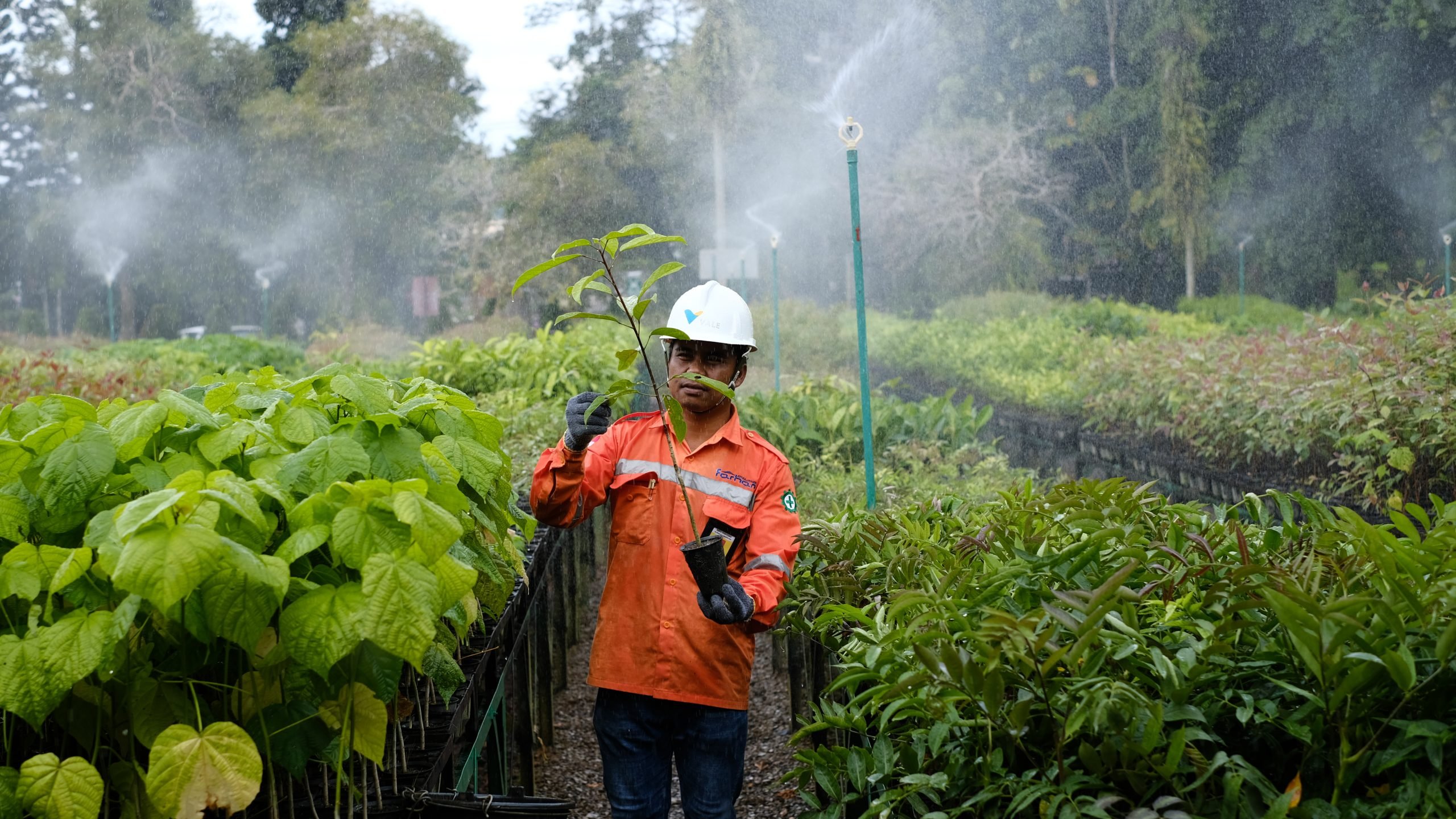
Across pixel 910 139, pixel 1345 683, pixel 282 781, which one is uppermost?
pixel 910 139

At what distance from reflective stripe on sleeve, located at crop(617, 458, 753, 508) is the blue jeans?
49 cm

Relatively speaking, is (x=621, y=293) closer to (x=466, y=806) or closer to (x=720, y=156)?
(x=466, y=806)

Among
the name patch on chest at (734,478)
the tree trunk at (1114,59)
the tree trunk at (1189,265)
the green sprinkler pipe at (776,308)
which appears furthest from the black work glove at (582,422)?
the tree trunk at (1189,265)

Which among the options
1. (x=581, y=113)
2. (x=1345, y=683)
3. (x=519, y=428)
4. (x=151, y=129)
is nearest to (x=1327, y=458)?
(x=519, y=428)

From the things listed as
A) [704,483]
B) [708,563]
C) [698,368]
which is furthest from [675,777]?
[708,563]

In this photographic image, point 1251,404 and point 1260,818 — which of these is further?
point 1251,404

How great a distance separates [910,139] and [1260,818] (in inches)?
1081

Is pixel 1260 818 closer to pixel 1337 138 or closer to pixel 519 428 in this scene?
pixel 519 428

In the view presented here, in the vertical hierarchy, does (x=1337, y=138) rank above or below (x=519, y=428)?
above

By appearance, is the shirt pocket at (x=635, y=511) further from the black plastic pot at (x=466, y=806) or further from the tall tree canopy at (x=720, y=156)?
the tall tree canopy at (x=720, y=156)

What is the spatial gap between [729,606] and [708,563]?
0.13m

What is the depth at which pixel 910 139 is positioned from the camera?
2770cm

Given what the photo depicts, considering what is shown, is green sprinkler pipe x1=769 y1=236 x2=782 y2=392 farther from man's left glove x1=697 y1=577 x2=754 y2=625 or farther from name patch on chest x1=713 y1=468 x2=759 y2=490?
man's left glove x1=697 y1=577 x2=754 y2=625

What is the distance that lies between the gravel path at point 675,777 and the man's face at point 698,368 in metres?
1.37
